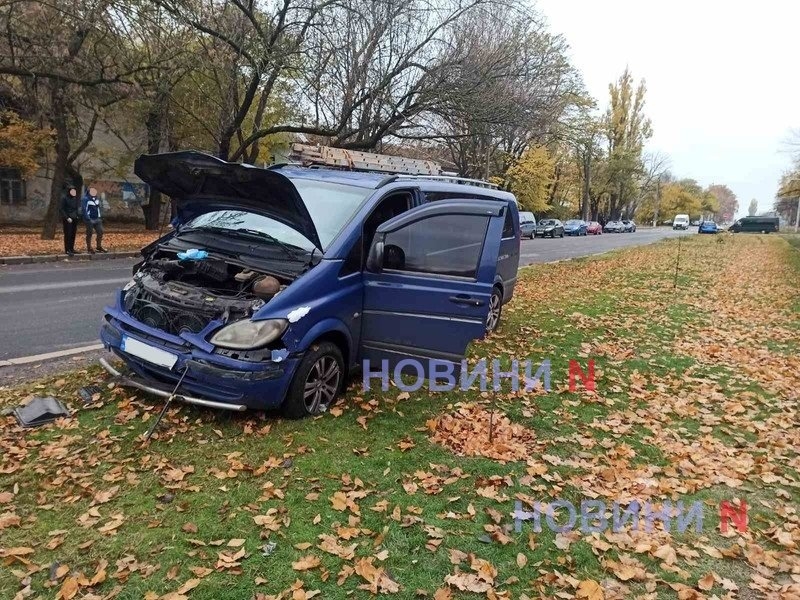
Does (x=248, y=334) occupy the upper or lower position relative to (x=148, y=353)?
upper

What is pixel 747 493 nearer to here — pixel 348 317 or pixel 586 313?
pixel 348 317

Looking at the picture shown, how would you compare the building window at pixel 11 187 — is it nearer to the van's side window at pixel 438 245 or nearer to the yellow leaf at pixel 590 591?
the van's side window at pixel 438 245

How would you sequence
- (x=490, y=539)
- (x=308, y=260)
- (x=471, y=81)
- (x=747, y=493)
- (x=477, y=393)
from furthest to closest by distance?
(x=471, y=81) < (x=477, y=393) < (x=308, y=260) < (x=747, y=493) < (x=490, y=539)

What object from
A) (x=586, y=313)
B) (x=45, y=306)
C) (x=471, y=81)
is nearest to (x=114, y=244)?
(x=45, y=306)

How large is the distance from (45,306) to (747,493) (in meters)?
9.14

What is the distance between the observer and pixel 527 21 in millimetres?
19312

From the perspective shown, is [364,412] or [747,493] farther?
[364,412]

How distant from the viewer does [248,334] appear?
13.2ft

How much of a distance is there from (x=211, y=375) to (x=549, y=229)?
38297mm

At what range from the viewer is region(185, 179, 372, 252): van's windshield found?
15.6 ft

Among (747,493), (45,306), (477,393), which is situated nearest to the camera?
(747,493)

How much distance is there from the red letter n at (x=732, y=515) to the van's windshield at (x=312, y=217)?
3444mm

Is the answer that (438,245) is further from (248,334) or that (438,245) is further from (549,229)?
(549,229)

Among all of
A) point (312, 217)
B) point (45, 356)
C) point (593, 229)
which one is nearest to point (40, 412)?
point (45, 356)
